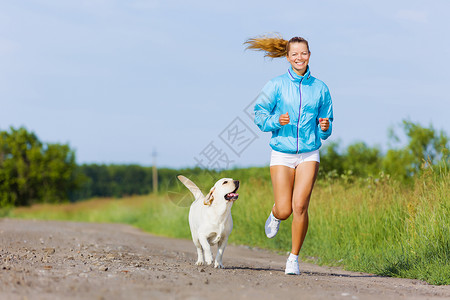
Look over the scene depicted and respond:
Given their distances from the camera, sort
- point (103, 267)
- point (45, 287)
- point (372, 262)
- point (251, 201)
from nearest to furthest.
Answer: point (45, 287)
point (103, 267)
point (372, 262)
point (251, 201)

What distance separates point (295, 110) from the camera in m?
6.16

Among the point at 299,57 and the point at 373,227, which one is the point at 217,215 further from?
the point at 373,227

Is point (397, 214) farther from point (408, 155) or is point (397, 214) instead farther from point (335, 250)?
point (408, 155)

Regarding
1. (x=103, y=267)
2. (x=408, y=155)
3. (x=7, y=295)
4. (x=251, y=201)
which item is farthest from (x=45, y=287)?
(x=408, y=155)

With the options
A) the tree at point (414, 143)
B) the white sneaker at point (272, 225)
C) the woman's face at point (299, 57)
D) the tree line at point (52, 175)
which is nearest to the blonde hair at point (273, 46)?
the woman's face at point (299, 57)

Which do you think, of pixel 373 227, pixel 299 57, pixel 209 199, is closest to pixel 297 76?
pixel 299 57

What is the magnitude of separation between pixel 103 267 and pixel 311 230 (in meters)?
5.64

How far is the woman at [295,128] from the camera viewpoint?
20.0 feet

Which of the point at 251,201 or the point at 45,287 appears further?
the point at 251,201

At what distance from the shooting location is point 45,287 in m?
4.41

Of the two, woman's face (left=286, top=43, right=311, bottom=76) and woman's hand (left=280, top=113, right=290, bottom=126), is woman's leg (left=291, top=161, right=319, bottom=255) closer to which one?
woman's hand (left=280, top=113, right=290, bottom=126)

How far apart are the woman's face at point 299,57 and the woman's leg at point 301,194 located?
3.84ft

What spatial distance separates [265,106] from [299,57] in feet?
2.43

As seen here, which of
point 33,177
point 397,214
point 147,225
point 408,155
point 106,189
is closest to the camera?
point 397,214
